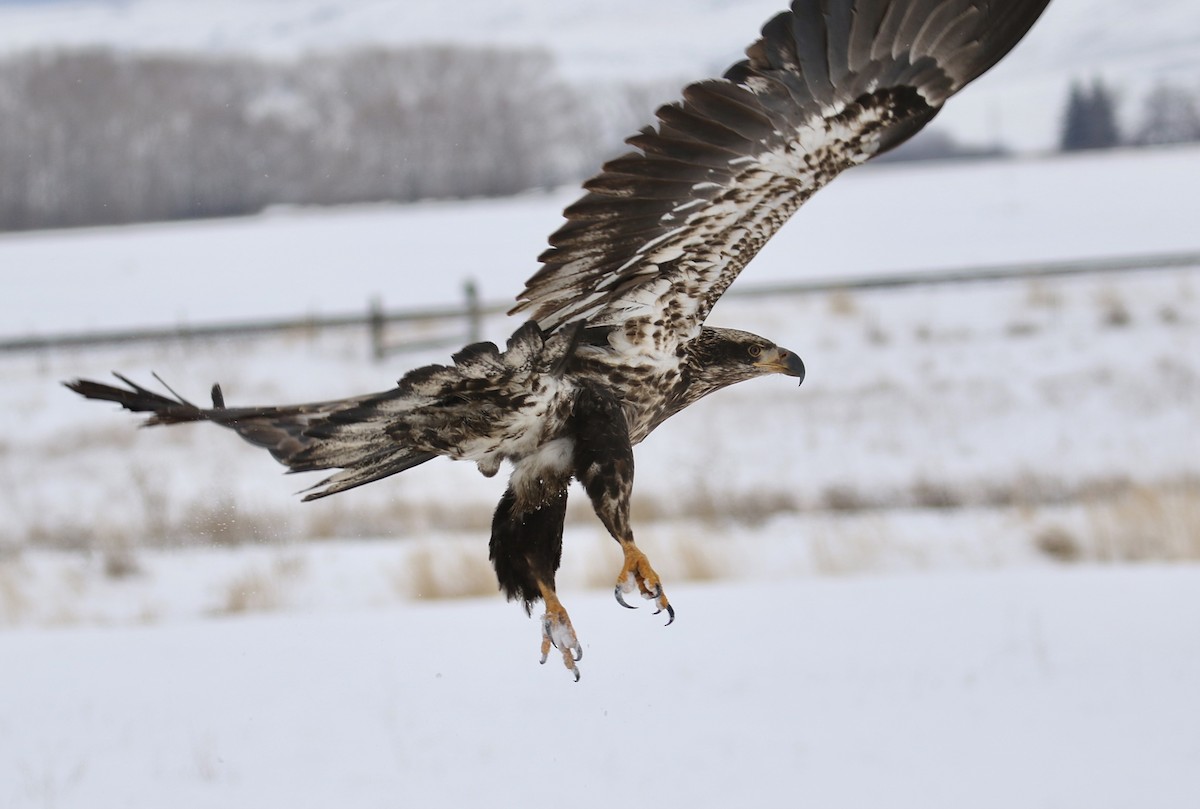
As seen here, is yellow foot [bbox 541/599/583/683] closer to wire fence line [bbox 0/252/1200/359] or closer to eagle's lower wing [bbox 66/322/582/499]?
eagle's lower wing [bbox 66/322/582/499]

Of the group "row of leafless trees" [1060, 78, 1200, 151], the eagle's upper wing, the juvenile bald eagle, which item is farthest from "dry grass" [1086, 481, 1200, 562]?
"row of leafless trees" [1060, 78, 1200, 151]

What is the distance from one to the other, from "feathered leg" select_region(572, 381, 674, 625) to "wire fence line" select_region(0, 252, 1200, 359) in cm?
1450

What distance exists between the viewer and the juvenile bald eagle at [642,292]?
3.80m

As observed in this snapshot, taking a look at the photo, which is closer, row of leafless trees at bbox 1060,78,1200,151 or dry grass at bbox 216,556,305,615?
dry grass at bbox 216,556,305,615

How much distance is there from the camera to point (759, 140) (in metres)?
3.86

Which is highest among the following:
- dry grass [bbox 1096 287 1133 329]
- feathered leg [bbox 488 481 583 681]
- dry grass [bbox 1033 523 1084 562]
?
feathered leg [bbox 488 481 583 681]

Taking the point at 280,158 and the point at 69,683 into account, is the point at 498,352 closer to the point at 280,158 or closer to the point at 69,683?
the point at 69,683

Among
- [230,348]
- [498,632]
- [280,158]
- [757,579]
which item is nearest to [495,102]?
[280,158]

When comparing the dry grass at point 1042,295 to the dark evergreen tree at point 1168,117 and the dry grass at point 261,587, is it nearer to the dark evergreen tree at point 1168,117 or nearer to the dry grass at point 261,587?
the dark evergreen tree at point 1168,117

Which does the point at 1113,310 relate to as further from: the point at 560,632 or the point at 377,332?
the point at 560,632

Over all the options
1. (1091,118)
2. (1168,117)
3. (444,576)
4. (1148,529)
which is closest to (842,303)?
(1168,117)

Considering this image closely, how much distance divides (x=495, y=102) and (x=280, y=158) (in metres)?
5.95

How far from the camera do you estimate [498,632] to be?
28.3 ft

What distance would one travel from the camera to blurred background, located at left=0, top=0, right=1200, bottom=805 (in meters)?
7.42
